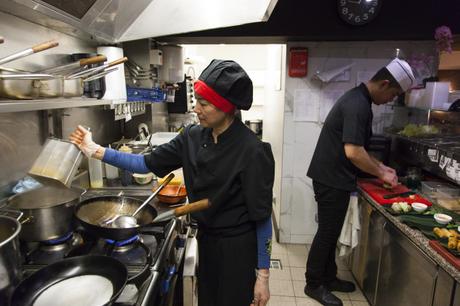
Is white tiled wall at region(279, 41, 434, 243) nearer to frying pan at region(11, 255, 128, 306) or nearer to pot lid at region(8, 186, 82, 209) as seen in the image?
pot lid at region(8, 186, 82, 209)

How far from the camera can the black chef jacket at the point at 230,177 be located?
129 centimetres

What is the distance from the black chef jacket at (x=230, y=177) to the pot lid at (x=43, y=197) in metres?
0.49

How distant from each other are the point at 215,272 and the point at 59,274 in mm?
667

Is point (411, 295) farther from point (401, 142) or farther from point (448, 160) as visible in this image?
point (401, 142)

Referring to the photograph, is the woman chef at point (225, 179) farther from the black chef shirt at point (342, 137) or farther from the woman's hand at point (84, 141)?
the black chef shirt at point (342, 137)

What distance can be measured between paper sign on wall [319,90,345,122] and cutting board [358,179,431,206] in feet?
2.51

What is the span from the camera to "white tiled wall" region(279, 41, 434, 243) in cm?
279

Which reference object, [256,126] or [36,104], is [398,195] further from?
[256,126]

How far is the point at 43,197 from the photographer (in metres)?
→ 1.28

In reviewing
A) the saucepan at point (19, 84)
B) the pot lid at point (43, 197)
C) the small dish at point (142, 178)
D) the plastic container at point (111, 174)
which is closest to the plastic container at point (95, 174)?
the plastic container at point (111, 174)

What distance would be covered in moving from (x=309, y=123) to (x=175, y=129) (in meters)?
1.67

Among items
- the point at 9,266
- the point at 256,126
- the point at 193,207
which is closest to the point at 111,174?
the point at 193,207

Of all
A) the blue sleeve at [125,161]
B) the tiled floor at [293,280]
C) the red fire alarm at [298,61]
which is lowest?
the tiled floor at [293,280]

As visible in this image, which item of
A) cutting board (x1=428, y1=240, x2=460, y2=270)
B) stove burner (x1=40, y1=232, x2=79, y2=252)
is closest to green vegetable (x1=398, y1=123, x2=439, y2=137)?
cutting board (x1=428, y1=240, x2=460, y2=270)
